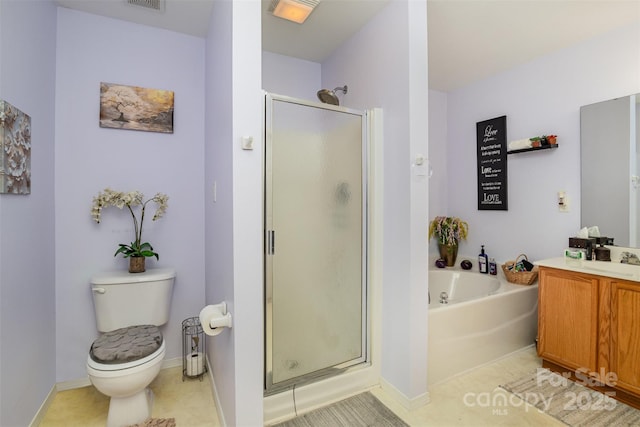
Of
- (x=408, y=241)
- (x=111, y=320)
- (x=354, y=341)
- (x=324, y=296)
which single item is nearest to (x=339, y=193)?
(x=408, y=241)

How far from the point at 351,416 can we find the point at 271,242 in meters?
1.09

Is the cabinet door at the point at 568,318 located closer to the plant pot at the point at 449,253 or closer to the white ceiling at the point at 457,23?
the plant pot at the point at 449,253

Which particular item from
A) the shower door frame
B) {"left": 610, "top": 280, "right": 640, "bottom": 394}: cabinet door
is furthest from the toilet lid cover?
{"left": 610, "top": 280, "right": 640, "bottom": 394}: cabinet door

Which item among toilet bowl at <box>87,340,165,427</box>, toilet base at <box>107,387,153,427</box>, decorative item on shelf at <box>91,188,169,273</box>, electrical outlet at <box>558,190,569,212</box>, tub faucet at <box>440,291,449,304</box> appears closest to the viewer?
toilet bowl at <box>87,340,165,427</box>

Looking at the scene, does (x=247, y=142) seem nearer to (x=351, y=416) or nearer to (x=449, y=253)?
(x=351, y=416)

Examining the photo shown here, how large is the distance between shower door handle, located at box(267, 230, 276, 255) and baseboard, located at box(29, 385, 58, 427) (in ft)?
4.95

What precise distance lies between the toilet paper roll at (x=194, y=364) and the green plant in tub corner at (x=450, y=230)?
2.55 meters

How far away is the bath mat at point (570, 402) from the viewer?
67.1 inches

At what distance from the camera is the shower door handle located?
1.72m

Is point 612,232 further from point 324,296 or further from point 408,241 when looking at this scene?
point 324,296

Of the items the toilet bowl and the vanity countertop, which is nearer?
the toilet bowl

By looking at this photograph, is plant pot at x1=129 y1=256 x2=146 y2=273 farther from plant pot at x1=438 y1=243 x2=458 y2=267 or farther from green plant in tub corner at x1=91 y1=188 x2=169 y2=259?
plant pot at x1=438 y1=243 x2=458 y2=267

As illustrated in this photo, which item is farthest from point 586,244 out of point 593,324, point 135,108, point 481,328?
point 135,108

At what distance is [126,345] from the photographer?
63.9 inches
